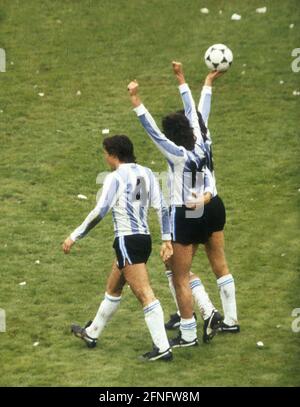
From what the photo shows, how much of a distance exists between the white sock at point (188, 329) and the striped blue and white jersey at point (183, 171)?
120 centimetres

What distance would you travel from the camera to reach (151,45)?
21.3 metres

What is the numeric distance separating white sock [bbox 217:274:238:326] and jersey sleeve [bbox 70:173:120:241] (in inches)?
64.1

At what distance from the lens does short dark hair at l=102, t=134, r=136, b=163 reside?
11.3 m

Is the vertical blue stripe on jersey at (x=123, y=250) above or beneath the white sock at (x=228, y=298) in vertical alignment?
above

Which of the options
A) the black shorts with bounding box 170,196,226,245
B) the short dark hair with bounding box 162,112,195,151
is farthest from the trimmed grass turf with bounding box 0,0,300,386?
the short dark hair with bounding box 162,112,195,151

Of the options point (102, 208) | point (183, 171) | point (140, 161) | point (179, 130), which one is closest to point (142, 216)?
point (102, 208)

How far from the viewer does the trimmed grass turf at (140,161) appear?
11508 millimetres

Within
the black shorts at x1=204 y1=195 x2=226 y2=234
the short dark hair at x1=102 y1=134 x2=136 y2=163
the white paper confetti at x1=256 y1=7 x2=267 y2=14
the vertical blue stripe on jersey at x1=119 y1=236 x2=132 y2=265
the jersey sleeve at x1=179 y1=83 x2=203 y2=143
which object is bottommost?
the vertical blue stripe on jersey at x1=119 y1=236 x2=132 y2=265

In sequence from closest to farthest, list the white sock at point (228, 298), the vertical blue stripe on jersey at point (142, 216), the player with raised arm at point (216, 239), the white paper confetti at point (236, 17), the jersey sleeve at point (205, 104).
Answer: the vertical blue stripe on jersey at point (142, 216) < the player with raised arm at point (216, 239) < the white sock at point (228, 298) < the jersey sleeve at point (205, 104) < the white paper confetti at point (236, 17)

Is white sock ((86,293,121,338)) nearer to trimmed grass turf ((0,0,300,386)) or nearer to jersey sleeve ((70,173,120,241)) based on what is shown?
trimmed grass turf ((0,0,300,386))

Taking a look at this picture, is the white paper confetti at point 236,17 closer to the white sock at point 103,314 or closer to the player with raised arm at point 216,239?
the player with raised arm at point 216,239

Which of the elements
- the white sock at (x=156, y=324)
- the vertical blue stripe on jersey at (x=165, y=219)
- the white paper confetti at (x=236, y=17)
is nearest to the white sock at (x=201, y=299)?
the white sock at (x=156, y=324)

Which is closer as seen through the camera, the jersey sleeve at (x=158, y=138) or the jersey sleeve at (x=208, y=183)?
the jersey sleeve at (x=158, y=138)

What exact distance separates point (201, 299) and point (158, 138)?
1.89 meters
